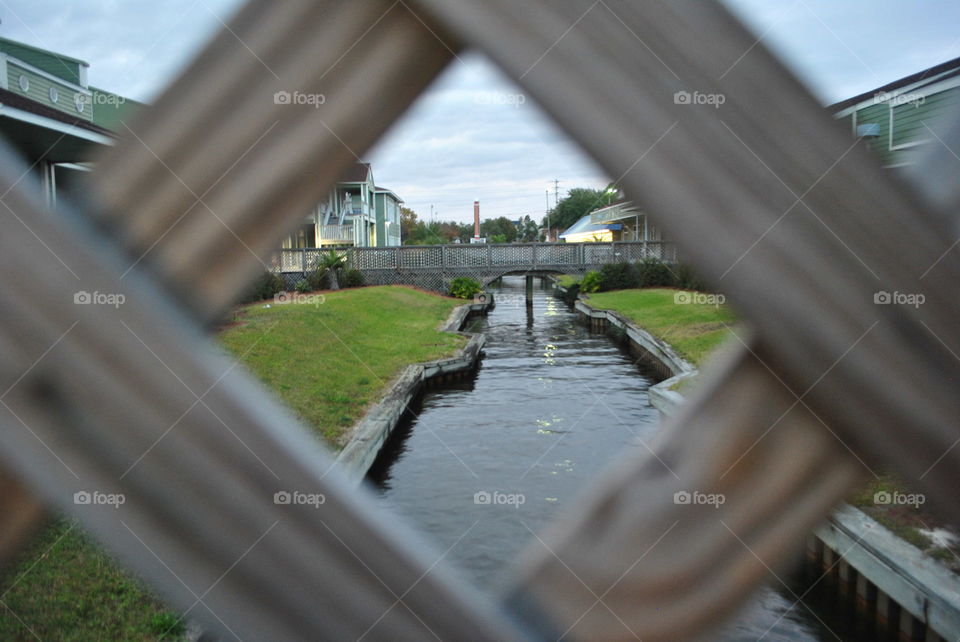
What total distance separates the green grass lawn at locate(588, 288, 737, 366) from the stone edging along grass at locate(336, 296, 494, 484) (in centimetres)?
485

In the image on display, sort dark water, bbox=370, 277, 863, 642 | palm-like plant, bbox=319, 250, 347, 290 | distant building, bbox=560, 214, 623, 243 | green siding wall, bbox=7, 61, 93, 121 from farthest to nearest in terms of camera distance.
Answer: distant building, bbox=560, 214, 623, 243
palm-like plant, bbox=319, 250, 347, 290
green siding wall, bbox=7, 61, 93, 121
dark water, bbox=370, 277, 863, 642

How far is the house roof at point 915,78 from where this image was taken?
1.86 ft

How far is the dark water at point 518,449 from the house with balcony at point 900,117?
8.61 ft

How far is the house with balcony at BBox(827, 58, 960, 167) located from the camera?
54cm

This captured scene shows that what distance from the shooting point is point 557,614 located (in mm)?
540

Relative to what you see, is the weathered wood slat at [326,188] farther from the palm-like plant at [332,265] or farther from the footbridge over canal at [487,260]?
the footbridge over canal at [487,260]

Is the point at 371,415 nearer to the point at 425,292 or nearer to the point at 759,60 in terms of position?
the point at 759,60

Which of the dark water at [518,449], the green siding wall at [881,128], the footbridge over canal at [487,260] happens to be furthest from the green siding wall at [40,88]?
the green siding wall at [881,128]

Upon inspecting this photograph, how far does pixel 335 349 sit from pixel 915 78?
51.4 ft

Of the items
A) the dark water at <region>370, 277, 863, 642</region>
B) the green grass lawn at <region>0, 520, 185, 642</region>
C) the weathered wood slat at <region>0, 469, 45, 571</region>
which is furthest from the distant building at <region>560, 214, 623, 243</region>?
the weathered wood slat at <region>0, 469, 45, 571</region>

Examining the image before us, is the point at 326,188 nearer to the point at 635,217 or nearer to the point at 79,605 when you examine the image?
the point at 635,217

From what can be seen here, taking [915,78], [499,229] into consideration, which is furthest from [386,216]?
[915,78]

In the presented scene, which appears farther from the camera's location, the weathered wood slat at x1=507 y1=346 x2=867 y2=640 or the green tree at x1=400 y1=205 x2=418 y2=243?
the green tree at x1=400 y1=205 x2=418 y2=243

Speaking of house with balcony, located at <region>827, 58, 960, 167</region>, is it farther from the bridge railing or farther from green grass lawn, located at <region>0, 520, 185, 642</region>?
the bridge railing
